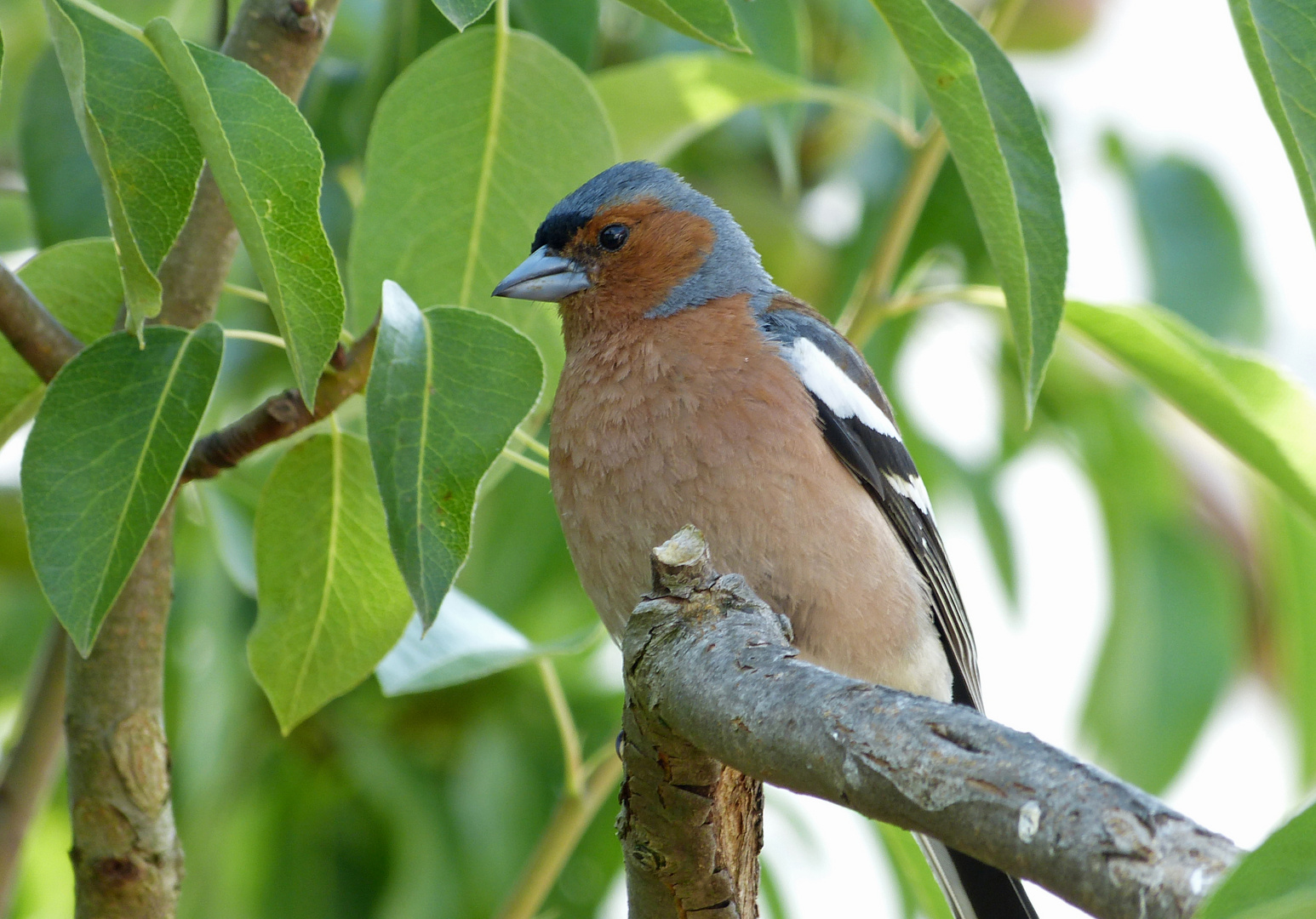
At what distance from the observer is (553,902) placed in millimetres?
4379

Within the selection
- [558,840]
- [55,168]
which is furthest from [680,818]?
[55,168]

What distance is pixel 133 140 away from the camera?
1.94 meters

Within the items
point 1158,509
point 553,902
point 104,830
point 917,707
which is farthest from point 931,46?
point 1158,509

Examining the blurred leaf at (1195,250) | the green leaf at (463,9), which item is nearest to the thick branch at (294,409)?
the green leaf at (463,9)

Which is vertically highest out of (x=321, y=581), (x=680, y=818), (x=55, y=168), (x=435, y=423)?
(x=435, y=423)

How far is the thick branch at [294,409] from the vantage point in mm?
2268

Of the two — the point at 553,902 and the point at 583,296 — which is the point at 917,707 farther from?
the point at 553,902

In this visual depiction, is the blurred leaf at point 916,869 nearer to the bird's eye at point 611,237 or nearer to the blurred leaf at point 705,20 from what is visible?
the bird's eye at point 611,237

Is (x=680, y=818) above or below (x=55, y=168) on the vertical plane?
below

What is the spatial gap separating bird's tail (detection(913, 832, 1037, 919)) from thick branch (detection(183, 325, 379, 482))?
1.89 metres

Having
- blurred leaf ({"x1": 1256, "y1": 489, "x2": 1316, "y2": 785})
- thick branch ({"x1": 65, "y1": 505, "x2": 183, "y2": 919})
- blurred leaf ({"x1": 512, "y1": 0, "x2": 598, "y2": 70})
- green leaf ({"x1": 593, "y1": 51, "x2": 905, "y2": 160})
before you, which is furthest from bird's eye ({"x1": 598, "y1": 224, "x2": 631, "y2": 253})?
blurred leaf ({"x1": 1256, "y1": 489, "x2": 1316, "y2": 785})

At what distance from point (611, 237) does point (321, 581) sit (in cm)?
143

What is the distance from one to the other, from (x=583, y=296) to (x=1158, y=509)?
9.08 ft

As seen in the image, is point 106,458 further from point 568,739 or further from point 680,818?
point 568,739
